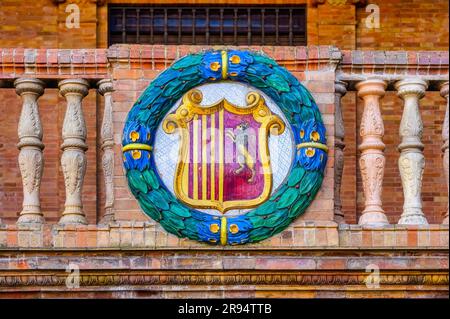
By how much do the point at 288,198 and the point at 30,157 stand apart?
7.84 feet

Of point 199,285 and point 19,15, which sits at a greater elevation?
point 19,15

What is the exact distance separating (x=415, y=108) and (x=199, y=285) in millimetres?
2641

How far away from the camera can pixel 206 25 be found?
26.2 m

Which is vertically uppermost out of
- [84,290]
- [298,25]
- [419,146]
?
[298,25]

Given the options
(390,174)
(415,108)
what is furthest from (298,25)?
(415,108)

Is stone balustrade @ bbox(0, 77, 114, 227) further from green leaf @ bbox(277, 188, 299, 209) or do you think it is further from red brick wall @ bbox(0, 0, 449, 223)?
red brick wall @ bbox(0, 0, 449, 223)

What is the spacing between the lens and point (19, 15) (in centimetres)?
2603

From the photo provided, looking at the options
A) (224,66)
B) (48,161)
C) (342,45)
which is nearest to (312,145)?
(224,66)

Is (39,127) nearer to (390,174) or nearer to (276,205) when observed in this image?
(276,205)

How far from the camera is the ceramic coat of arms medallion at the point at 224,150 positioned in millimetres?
20641

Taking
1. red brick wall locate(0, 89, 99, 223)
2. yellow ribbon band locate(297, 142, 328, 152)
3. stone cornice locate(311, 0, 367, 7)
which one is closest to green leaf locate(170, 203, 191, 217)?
yellow ribbon band locate(297, 142, 328, 152)

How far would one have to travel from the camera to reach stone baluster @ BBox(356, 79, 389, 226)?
2096cm

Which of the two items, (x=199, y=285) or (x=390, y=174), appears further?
(x=390, y=174)

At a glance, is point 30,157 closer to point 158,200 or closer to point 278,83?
point 158,200
